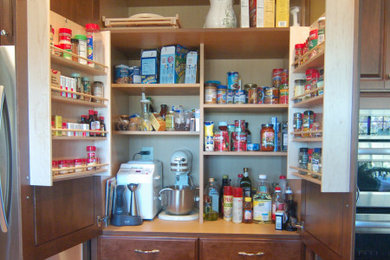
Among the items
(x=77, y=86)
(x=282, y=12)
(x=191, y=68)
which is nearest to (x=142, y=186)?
(x=77, y=86)

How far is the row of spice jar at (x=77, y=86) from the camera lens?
120 cm

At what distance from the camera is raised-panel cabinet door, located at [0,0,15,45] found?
1.13m

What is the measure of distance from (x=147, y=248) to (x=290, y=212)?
0.90 m

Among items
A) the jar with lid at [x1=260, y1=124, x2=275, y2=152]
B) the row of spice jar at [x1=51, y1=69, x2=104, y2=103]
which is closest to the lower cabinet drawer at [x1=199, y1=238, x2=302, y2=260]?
the jar with lid at [x1=260, y1=124, x2=275, y2=152]

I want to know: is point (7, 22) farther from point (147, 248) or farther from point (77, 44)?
point (147, 248)

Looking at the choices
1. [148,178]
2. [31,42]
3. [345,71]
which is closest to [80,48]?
[31,42]

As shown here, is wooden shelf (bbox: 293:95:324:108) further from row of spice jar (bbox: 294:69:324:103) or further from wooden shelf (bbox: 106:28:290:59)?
wooden shelf (bbox: 106:28:290:59)

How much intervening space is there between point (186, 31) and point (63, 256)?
141 cm

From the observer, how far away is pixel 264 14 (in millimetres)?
1562

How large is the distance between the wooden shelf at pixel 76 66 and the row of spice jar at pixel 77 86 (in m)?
0.05

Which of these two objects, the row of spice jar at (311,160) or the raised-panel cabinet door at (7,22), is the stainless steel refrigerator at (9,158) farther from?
the row of spice jar at (311,160)

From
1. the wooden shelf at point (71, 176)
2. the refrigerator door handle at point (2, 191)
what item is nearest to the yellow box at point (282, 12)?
the wooden shelf at point (71, 176)

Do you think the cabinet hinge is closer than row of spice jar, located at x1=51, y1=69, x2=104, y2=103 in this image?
No

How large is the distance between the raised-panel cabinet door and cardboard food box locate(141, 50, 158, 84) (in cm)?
78
